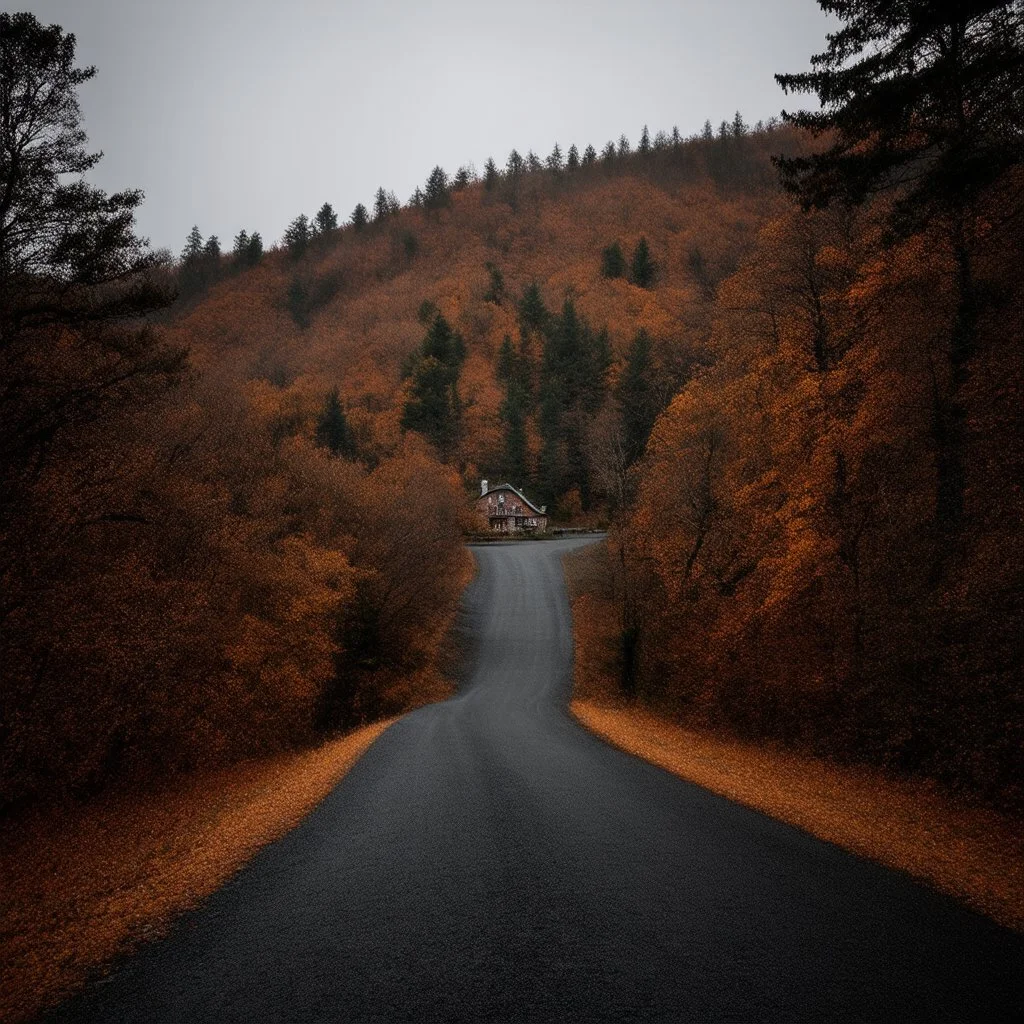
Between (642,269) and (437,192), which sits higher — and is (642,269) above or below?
below

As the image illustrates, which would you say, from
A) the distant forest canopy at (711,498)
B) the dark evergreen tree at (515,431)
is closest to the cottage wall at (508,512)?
the dark evergreen tree at (515,431)

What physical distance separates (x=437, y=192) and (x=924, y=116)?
141 metres

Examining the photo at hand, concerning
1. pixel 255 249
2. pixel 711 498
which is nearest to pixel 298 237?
pixel 255 249

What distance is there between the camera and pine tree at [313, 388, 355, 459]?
50.5m

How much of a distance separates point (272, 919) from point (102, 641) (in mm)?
10223

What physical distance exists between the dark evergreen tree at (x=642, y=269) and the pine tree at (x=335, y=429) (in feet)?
162

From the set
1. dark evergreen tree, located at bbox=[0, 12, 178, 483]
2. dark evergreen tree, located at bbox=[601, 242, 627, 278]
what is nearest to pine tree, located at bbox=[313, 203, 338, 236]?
dark evergreen tree, located at bbox=[601, 242, 627, 278]

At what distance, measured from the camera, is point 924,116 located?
28.8ft

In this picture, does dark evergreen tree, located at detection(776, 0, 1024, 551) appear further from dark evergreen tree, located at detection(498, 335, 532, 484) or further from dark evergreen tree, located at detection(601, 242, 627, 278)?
dark evergreen tree, located at detection(601, 242, 627, 278)

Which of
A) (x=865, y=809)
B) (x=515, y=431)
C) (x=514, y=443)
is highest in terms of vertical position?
(x=515, y=431)

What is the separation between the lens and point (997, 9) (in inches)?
304

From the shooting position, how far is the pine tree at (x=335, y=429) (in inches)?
1988

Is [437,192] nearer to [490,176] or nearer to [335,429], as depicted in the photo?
[490,176]

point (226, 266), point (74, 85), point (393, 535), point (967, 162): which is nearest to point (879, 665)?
point (967, 162)
